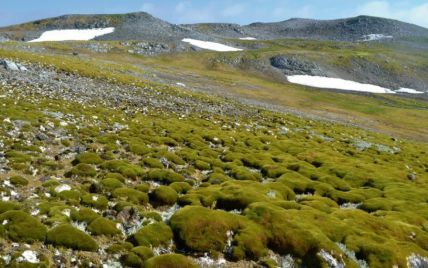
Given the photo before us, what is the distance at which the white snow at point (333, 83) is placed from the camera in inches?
7352

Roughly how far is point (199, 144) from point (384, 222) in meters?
19.2

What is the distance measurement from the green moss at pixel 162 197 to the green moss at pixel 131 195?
0.41 m

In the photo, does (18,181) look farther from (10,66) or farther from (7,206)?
(10,66)

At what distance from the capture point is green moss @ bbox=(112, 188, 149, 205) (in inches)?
825

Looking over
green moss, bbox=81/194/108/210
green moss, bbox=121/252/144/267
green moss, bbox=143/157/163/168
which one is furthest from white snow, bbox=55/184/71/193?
green moss, bbox=143/157/163/168

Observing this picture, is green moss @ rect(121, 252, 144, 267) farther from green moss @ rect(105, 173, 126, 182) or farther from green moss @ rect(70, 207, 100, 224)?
green moss @ rect(105, 173, 126, 182)

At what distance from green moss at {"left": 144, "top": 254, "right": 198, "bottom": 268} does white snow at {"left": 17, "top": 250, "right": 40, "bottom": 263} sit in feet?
11.5

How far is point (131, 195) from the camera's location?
2120 centimetres

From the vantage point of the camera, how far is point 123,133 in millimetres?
35469

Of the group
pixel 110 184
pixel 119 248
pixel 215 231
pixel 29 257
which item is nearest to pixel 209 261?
pixel 215 231

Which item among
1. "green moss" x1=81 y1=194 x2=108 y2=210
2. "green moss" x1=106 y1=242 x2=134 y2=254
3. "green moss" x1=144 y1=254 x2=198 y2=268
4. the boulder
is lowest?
"green moss" x1=144 y1=254 x2=198 y2=268

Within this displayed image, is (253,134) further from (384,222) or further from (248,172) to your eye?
(384,222)

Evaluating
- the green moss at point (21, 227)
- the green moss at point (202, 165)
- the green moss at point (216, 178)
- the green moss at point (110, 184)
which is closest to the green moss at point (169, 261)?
the green moss at point (21, 227)

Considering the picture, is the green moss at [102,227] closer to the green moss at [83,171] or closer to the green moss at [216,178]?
the green moss at [83,171]
